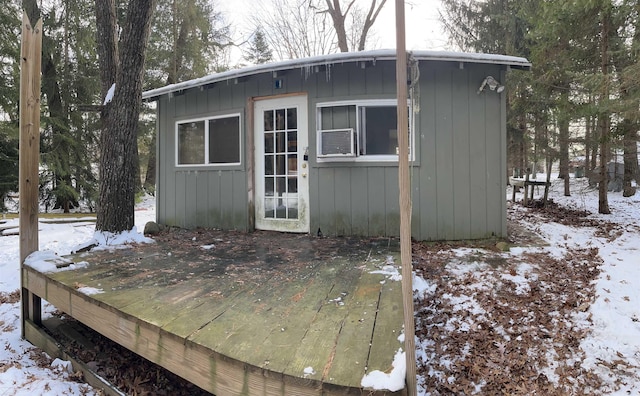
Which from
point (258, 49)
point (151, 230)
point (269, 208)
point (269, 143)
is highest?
point (258, 49)

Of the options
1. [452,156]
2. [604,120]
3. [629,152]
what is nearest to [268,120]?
[452,156]

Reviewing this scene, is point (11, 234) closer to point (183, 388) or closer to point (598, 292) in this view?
point (183, 388)

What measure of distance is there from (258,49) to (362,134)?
13.6 meters

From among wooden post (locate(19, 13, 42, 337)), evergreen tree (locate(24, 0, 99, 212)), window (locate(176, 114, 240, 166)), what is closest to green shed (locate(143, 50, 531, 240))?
window (locate(176, 114, 240, 166))

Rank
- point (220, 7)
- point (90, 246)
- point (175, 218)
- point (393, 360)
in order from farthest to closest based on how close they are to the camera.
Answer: point (220, 7), point (175, 218), point (90, 246), point (393, 360)

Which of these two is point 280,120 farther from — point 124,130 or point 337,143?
point 124,130

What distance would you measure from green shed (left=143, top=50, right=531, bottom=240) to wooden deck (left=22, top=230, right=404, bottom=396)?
1.05m

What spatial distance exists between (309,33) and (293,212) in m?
12.9

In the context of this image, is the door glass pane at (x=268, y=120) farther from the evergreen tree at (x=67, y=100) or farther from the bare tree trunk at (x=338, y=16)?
the bare tree trunk at (x=338, y=16)

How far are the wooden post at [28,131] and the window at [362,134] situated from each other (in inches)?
114

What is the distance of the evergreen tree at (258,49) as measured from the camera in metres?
16.2

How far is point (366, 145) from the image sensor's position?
455 centimetres

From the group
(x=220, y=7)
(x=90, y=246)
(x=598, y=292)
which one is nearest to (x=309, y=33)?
(x=220, y=7)

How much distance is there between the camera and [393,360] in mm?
1440
